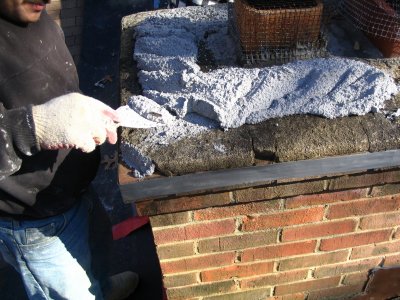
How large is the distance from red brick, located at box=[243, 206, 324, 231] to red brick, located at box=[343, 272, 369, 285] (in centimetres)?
50

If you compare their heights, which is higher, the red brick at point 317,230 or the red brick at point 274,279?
the red brick at point 317,230

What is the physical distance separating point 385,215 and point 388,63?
1.97ft

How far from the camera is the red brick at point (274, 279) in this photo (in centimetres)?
185

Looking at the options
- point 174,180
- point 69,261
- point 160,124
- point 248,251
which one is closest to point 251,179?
point 174,180

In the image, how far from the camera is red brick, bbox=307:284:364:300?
200 cm

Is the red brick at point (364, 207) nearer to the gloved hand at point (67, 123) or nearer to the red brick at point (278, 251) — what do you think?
the red brick at point (278, 251)

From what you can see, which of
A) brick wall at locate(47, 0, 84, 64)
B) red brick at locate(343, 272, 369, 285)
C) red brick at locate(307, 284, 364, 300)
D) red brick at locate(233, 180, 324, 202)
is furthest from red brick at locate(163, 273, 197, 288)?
brick wall at locate(47, 0, 84, 64)

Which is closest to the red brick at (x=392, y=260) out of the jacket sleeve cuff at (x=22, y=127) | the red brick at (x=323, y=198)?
the red brick at (x=323, y=198)

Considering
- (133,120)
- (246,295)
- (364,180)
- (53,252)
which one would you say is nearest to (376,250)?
(364,180)

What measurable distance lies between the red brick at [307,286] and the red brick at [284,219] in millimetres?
452

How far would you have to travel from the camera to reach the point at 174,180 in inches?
52.7

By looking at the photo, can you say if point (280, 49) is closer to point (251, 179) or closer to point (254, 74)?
point (254, 74)

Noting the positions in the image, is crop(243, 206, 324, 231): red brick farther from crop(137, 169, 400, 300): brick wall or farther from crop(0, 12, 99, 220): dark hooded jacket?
crop(0, 12, 99, 220): dark hooded jacket

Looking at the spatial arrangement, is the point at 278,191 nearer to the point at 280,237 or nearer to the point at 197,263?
the point at 280,237
